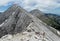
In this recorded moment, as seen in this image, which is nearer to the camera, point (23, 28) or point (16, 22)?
point (23, 28)

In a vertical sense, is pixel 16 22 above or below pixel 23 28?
above

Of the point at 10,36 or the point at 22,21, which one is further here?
the point at 22,21

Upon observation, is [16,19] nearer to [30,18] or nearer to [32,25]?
[30,18]

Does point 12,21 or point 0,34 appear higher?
point 12,21

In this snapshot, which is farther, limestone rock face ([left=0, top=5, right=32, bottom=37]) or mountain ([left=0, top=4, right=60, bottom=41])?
limestone rock face ([left=0, top=5, right=32, bottom=37])

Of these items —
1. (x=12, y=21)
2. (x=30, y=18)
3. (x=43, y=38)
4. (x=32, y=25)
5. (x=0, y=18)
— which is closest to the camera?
(x=43, y=38)

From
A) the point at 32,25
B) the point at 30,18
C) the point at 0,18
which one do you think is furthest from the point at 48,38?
the point at 0,18

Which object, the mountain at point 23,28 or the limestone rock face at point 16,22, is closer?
the mountain at point 23,28

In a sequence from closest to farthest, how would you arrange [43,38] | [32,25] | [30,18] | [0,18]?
[43,38]
[32,25]
[30,18]
[0,18]
